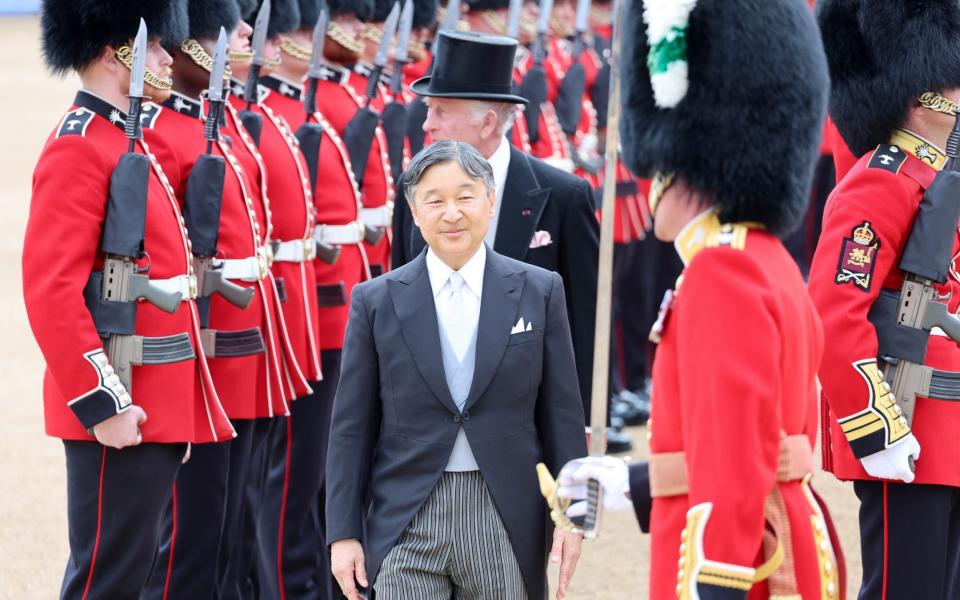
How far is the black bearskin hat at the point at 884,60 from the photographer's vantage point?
138 inches

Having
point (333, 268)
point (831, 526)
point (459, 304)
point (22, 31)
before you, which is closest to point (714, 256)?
point (831, 526)

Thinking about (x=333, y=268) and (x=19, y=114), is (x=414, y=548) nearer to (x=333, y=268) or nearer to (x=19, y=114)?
(x=333, y=268)

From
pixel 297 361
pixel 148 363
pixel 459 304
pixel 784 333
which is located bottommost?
pixel 297 361

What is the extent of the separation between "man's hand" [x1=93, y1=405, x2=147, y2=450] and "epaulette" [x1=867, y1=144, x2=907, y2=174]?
1.64 metres

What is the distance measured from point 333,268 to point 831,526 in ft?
7.81

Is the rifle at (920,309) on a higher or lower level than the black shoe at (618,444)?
higher

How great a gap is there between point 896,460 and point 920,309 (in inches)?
12.8

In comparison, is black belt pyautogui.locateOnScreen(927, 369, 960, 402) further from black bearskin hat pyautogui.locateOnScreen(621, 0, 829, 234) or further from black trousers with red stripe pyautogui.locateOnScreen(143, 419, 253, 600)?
black trousers with red stripe pyautogui.locateOnScreen(143, 419, 253, 600)

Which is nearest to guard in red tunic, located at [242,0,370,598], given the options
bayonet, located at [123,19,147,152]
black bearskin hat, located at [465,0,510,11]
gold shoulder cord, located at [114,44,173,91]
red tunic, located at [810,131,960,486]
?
gold shoulder cord, located at [114,44,173,91]

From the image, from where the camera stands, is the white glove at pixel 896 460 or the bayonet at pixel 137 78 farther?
the bayonet at pixel 137 78

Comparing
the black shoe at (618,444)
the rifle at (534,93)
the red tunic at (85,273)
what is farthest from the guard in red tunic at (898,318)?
the rifle at (534,93)

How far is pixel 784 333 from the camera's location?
7.93 ft

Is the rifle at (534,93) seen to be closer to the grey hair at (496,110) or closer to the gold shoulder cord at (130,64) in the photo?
the grey hair at (496,110)

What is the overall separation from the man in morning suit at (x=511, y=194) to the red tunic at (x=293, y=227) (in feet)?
2.25
